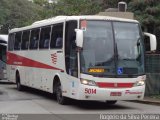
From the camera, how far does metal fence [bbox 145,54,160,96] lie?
2047 cm

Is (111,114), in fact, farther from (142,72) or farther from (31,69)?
(31,69)

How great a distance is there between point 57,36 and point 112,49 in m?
2.80

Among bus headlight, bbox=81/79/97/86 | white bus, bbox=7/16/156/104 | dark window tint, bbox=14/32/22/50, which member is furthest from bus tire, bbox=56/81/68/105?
dark window tint, bbox=14/32/22/50

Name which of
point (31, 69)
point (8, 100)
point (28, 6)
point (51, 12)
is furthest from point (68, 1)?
point (28, 6)

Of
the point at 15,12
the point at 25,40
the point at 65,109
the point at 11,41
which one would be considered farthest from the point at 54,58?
the point at 15,12

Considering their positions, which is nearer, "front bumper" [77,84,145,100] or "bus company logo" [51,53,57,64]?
"front bumper" [77,84,145,100]

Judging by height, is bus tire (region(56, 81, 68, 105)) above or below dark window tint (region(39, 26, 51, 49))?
below

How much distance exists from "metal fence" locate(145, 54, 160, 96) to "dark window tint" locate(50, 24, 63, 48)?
4296mm

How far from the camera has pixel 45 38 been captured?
19.6m

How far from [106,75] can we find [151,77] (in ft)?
17.8

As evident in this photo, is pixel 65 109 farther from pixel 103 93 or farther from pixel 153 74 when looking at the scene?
pixel 153 74

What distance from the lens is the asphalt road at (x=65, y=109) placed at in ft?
46.9

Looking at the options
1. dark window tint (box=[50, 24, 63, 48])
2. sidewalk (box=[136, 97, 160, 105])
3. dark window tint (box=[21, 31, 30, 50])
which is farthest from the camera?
dark window tint (box=[21, 31, 30, 50])

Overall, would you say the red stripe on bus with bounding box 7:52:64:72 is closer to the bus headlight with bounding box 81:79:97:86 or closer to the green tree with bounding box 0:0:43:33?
the bus headlight with bounding box 81:79:97:86
